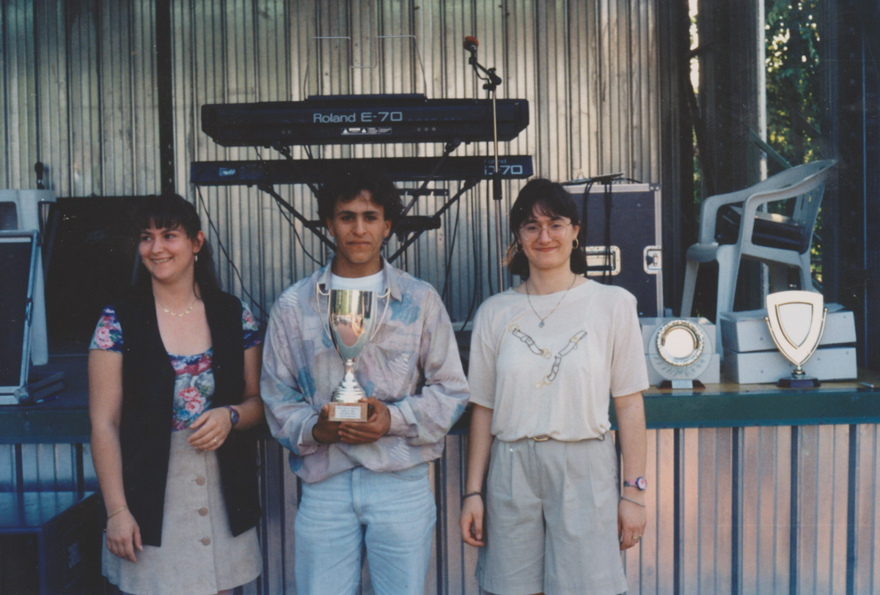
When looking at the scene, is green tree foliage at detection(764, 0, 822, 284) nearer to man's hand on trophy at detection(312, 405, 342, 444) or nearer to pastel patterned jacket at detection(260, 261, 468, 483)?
pastel patterned jacket at detection(260, 261, 468, 483)

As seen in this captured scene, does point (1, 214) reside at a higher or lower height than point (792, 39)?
lower

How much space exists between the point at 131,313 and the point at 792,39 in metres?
3.75

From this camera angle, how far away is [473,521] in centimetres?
186

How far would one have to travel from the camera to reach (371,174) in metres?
1.89

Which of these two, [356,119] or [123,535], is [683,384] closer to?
[356,119]

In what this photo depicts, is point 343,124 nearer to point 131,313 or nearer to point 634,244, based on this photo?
point 131,313

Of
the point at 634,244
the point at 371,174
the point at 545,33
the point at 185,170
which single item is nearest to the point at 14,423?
the point at 371,174

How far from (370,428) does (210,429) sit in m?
0.47

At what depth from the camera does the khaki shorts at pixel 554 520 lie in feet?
5.87

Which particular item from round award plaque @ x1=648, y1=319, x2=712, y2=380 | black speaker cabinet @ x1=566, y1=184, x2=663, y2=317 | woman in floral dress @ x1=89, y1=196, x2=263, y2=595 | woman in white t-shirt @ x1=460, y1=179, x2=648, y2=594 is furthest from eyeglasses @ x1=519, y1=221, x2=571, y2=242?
black speaker cabinet @ x1=566, y1=184, x2=663, y2=317

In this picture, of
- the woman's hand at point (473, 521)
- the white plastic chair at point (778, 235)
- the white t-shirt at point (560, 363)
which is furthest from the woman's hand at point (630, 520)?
the white plastic chair at point (778, 235)

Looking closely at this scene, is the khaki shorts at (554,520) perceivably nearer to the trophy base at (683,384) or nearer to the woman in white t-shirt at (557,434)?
the woman in white t-shirt at (557,434)

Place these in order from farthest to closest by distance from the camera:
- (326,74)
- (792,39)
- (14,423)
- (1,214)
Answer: (326,74) → (1,214) → (792,39) → (14,423)

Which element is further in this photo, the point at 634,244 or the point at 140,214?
the point at 634,244
